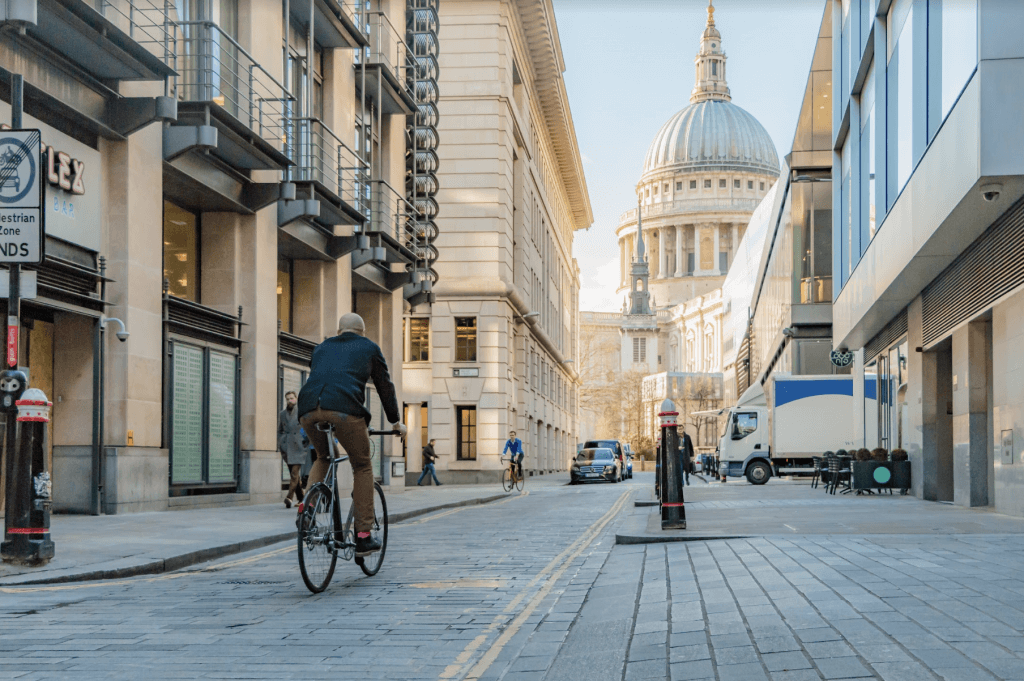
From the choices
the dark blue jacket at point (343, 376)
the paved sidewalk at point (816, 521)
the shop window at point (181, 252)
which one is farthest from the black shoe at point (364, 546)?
the shop window at point (181, 252)

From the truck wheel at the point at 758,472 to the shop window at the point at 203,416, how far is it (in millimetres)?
23255

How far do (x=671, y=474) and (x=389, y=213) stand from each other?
17958 millimetres

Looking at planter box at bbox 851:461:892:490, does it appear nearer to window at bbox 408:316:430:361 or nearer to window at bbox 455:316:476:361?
window at bbox 455:316:476:361

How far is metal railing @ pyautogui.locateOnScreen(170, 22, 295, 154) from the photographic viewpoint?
18.1 metres

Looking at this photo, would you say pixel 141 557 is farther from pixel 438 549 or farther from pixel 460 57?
pixel 460 57

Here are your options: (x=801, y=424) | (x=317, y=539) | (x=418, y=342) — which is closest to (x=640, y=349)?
(x=418, y=342)

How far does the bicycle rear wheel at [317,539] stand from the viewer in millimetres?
7668

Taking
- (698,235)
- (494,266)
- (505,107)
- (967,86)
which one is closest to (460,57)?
(505,107)

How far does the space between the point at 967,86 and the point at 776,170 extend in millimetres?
157565

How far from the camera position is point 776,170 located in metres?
167

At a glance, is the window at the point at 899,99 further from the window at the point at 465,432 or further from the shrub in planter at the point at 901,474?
the window at the point at 465,432

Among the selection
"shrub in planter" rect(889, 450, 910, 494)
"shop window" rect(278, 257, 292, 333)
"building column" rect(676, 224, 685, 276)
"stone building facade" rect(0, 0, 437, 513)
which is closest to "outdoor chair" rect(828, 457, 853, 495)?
"shrub in planter" rect(889, 450, 910, 494)

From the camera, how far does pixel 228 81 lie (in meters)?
19.7

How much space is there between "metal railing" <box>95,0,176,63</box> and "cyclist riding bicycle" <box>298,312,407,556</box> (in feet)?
30.7
